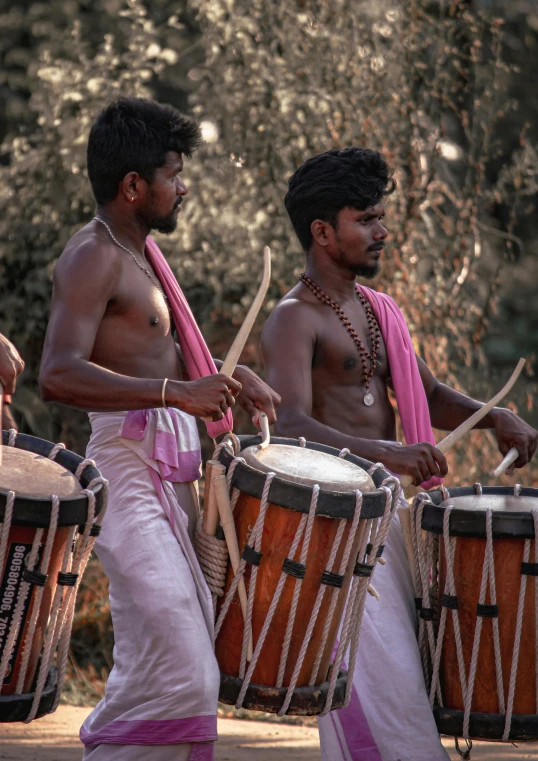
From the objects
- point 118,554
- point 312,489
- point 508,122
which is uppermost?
point 312,489

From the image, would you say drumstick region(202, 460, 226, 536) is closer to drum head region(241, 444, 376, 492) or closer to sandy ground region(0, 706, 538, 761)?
drum head region(241, 444, 376, 492)

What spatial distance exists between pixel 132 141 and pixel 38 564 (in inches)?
56.0

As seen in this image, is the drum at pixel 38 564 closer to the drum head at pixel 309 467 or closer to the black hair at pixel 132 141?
the drum head at pixel 309 467

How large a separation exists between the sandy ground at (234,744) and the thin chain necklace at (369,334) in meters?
1.78

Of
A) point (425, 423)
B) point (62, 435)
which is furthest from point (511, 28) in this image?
point (425, 423)

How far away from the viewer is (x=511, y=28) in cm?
1231

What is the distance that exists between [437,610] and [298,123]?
473 cm

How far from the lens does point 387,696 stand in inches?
154

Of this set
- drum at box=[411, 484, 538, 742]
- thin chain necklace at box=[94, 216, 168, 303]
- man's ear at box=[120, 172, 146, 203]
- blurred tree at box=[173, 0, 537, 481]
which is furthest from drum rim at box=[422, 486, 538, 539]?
blurred tree at box=[173, 0, 537, 481]

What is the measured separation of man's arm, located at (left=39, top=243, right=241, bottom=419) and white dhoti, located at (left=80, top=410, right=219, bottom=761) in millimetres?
250

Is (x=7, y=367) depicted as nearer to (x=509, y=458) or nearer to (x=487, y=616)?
(x=487, y=616)

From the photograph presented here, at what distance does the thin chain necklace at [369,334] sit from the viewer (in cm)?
436

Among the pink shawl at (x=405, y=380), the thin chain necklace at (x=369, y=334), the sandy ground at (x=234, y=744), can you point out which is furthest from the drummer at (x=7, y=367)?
the sandy ground at (x=234, y=744)

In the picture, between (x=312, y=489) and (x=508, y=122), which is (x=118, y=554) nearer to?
(x=312, y=489)
